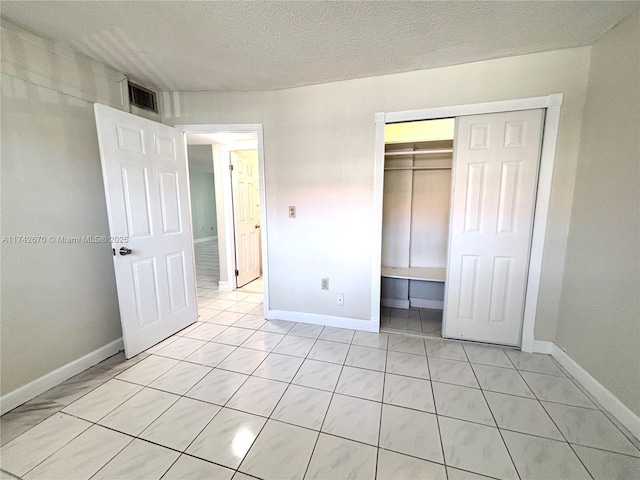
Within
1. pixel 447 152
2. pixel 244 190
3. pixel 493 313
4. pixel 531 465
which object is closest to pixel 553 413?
pixel 531 465

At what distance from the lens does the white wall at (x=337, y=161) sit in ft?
6.59

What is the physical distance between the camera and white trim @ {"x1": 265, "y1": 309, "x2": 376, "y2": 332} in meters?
2.62

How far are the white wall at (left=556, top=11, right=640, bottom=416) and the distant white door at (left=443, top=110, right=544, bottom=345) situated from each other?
289mm

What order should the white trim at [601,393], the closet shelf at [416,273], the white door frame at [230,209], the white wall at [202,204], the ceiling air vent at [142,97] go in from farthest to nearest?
the white wall at [202,204]
the white door frame at [230,209]
the closet shelf at [416,273]
the ceiling air vent at [142,97]
the white trim at [601,393]

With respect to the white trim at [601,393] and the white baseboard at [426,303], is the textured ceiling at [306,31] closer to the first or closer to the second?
the white trim at [601,393]

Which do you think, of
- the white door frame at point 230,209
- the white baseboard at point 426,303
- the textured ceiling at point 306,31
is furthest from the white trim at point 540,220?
the white door frame at point 230,209


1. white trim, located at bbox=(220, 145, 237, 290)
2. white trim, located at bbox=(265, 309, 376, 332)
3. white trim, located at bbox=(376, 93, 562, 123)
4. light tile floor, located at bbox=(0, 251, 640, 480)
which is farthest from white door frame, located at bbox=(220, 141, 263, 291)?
white trim, located at bbox=(376, 93, 562, 123)

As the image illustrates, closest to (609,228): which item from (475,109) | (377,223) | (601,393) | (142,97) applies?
(601,393)

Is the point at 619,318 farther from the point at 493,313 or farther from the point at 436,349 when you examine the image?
the point at 436,349

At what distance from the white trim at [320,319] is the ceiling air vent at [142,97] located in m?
2.37

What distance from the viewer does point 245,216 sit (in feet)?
13.2

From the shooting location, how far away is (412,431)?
1.42 meters

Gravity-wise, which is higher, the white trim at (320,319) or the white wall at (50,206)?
the white wall at (50,206)

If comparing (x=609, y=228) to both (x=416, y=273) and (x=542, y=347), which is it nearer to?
(x=542, y=347)
